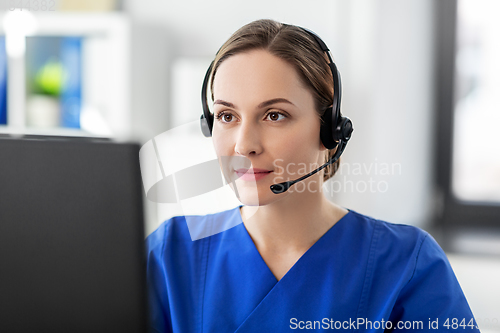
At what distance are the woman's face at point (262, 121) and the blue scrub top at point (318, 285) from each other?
0.15 metres

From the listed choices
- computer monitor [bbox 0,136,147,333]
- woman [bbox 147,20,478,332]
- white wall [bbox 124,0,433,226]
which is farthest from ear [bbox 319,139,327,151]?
white wall [bbox 124,0,433,226]

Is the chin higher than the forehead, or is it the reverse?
the forehead

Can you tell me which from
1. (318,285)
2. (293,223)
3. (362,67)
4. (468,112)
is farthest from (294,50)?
(468,112)

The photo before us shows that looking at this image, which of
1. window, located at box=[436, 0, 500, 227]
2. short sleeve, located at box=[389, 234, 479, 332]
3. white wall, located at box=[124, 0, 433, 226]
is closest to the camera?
short sleeve, located at box=[389, 234, 479, 332]

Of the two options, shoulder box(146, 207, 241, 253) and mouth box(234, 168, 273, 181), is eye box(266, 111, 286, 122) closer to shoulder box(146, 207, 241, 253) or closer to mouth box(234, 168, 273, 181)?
mouth box(234, 168, 273, 181)

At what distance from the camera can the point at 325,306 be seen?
88cm

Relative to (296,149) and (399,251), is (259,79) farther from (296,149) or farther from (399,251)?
(399,251)

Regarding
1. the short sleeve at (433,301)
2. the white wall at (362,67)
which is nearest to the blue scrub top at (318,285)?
the short sleeve at (433,301)

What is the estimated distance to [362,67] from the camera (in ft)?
5.74

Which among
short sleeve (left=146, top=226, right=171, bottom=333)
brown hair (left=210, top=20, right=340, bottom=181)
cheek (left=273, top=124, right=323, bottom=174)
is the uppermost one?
brown hair (left=210, top=20, right=340, bottom=181)

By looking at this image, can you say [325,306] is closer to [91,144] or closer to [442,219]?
[91,144]

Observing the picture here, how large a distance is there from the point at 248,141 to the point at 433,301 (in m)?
0.45

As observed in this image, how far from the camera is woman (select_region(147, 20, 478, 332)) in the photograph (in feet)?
2.84

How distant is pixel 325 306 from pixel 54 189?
1.96ft
